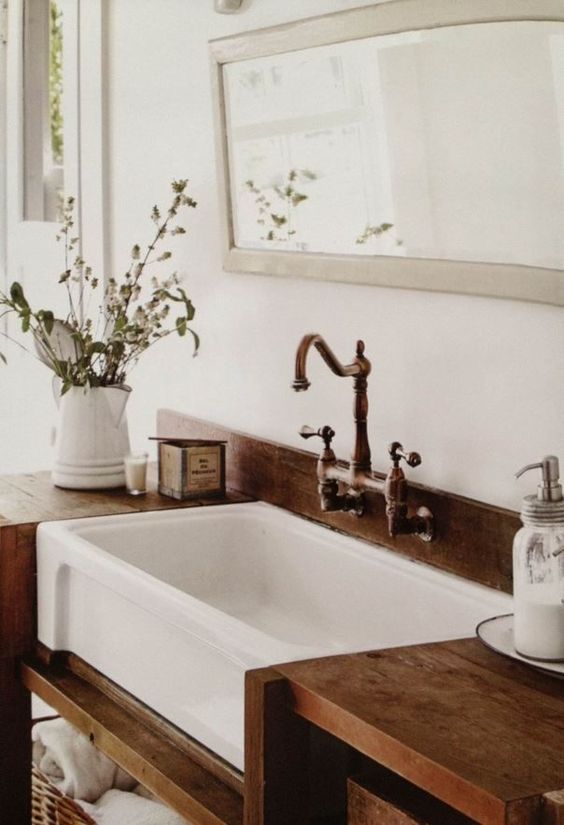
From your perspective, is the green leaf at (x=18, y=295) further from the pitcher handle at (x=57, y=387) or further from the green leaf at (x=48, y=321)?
the pitcher handle at (x=57, y=387)

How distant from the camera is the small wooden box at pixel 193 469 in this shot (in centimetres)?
258

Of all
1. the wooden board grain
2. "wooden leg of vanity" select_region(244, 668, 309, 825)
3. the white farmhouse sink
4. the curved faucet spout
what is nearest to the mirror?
the curved faucet spout

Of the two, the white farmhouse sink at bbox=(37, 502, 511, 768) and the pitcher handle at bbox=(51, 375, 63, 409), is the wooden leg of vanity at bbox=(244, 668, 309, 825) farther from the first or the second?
the pitcher handle at bbox=(51, 375, 63, 409)

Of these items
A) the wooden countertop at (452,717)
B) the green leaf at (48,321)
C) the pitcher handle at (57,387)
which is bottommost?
the wooden countertop at (452,717)

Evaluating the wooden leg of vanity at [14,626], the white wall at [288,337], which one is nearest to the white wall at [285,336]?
the white wall at [288,337]

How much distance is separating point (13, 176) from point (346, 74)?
1.91m

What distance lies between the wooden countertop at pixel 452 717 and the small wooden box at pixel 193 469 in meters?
1.03

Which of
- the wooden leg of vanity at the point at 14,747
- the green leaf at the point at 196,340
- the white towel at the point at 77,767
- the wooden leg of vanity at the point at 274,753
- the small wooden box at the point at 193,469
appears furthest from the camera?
the green leaf at the point at 196,340

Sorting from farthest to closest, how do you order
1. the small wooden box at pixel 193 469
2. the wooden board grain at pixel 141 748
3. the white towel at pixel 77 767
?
1. the small wooden box at pixel 193 469
2. the white towel at pixel 77 767
3. the wooden board grain at pixel 141 748

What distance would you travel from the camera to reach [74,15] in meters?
3.33

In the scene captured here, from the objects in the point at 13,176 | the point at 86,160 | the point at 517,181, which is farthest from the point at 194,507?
the point at 13,176

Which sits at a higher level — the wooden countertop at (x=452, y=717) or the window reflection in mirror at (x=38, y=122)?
the window reflection in mirror at (x=38, y=122)

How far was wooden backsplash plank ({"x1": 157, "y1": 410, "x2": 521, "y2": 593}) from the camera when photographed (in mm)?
1929

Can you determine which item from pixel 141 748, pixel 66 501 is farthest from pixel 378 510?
pixel 66 501
